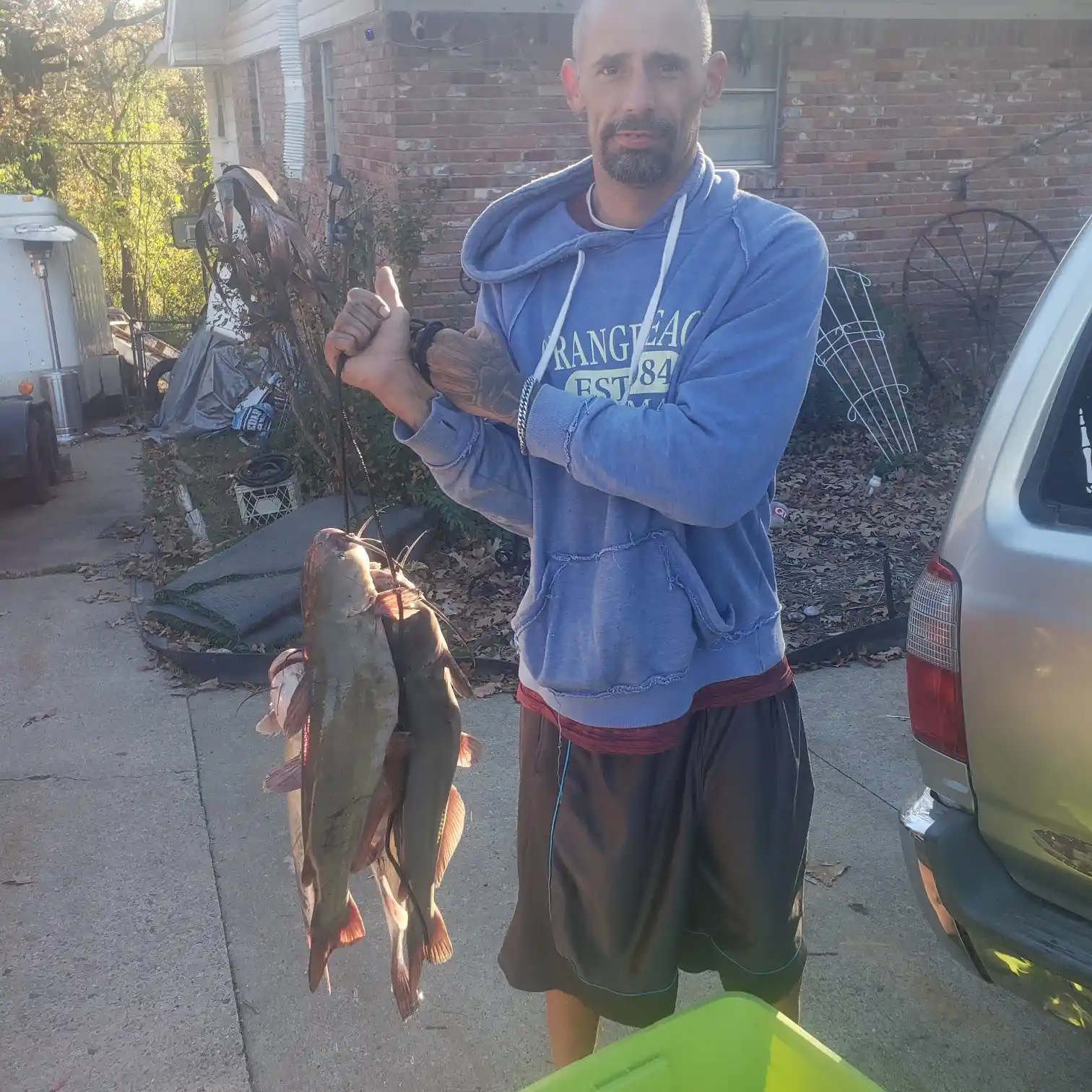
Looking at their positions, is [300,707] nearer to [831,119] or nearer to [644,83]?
[644,83]

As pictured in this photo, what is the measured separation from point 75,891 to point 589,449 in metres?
2.79

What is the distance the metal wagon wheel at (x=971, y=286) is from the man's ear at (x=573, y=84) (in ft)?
26.4

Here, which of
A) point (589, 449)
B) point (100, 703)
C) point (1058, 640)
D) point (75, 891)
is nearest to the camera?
point (589, 449)

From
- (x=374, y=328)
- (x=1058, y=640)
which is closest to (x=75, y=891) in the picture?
(x=374, y=328)

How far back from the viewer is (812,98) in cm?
906

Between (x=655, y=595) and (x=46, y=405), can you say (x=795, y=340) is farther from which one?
(x=46, y=405)

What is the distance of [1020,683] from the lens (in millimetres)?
2109

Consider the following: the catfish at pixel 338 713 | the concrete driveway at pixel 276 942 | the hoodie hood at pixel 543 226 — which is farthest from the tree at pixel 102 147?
the catfish at pixel 338 713

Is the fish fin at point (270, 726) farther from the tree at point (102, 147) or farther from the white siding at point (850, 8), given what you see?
the tree at point (102, 147)

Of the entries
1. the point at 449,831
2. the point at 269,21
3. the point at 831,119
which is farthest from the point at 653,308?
the point at 269,21

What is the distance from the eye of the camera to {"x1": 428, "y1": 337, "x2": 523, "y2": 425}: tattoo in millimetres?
1992

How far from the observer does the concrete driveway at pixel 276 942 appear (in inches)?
115

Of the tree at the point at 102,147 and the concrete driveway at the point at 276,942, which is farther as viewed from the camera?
the tree at the point at 102,147

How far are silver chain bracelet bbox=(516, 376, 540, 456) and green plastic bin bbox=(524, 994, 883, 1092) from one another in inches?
38.3
